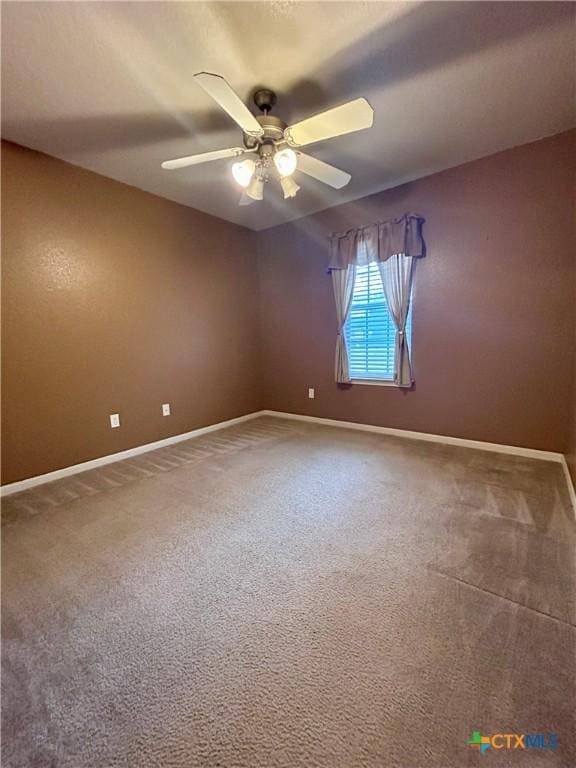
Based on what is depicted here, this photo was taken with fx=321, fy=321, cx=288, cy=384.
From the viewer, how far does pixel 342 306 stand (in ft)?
12.1

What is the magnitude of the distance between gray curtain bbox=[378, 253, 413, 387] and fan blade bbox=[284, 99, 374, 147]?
1.68m

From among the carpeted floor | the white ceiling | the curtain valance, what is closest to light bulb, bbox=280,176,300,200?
the white ceiling

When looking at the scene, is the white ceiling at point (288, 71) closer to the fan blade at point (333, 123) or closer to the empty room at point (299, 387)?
the empty room at point (299, 387)

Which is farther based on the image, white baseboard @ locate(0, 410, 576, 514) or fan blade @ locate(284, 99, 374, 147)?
white baseboard @ locate(0, 410, 576, 514)

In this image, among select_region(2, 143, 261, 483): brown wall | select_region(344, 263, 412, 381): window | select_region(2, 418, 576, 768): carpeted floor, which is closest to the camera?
select_region(2, 418, 576, 768): carpeted floor

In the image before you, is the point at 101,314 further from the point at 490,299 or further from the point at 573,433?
the point at 573,433

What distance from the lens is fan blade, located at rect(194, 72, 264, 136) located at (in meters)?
1.33

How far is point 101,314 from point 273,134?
2.12 metres

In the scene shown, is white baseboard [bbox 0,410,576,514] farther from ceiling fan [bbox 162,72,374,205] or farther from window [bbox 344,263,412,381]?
ceiling fan [bbox 162,72,374,205]

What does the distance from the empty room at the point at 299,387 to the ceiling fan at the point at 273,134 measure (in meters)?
0.02

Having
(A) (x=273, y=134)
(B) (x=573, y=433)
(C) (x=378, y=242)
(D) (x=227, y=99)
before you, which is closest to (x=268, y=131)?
(A) (x=273, y=134)

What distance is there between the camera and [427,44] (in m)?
1.67

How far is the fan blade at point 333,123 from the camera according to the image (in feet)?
4.96

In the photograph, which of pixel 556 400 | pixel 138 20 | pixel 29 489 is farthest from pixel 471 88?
pixel 29 489
